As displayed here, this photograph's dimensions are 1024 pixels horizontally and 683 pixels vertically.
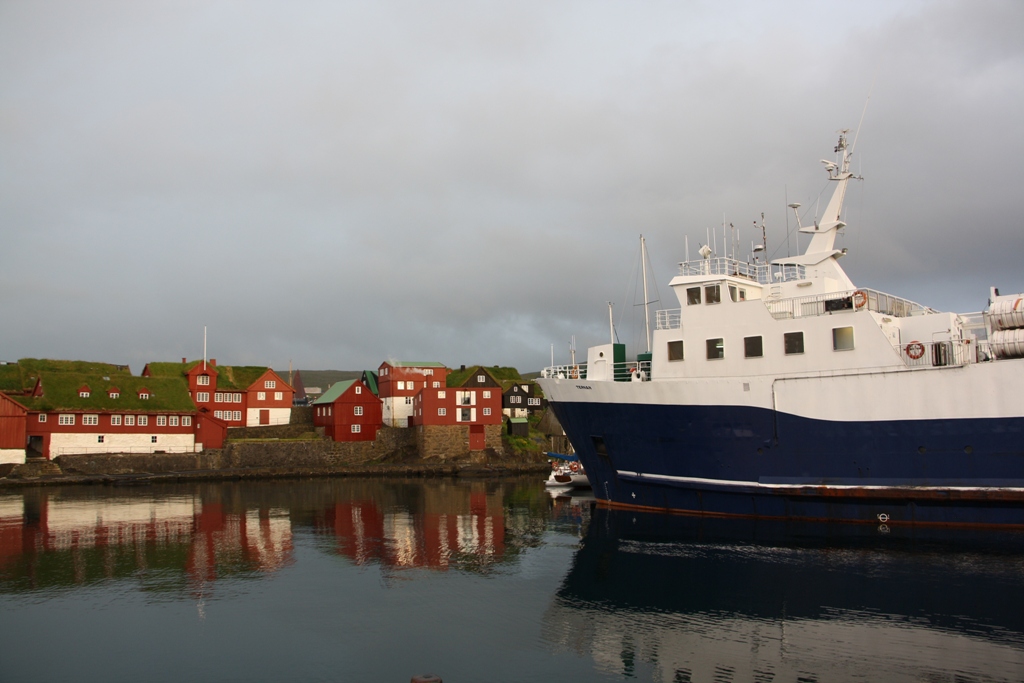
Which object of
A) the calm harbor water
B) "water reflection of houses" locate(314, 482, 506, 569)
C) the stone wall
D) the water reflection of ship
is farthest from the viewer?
the stone wall

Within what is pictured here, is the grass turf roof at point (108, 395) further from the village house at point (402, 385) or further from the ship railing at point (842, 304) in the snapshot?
the ship railing at point (842, 304)

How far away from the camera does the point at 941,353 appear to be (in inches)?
854

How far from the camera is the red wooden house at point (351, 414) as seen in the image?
2303 inches

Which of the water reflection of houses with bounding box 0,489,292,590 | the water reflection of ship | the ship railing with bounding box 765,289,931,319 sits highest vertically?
the ship railing with bounding box 765,289,931,319

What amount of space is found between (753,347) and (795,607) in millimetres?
10525

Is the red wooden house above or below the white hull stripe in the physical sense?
above

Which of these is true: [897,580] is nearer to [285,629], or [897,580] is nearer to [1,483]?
[285,629]

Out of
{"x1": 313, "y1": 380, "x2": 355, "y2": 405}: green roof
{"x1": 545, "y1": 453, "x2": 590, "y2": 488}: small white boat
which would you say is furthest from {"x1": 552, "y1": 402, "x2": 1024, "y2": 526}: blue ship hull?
{"x1": 313, "y1": 380, "x2": 355, "y2": 405}: green roof

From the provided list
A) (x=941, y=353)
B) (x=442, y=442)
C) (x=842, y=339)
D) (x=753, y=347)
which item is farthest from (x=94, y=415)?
(x=941, y=353)

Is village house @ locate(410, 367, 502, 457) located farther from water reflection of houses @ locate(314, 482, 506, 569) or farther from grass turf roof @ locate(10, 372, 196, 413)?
grass turf roof @ locate(10, 372, 196, 413)

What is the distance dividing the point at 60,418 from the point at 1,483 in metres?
6.68

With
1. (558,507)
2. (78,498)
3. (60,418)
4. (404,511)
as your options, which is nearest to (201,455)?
(60,418)

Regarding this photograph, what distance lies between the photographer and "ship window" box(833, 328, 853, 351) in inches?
906

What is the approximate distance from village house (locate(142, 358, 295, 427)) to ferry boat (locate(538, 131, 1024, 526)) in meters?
40.2
